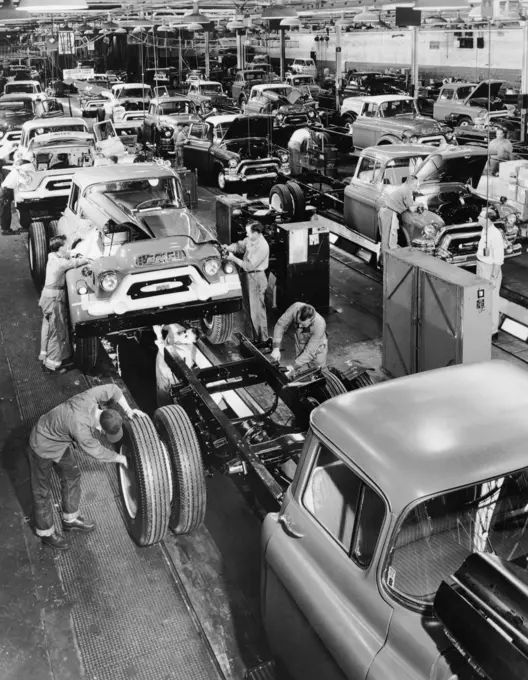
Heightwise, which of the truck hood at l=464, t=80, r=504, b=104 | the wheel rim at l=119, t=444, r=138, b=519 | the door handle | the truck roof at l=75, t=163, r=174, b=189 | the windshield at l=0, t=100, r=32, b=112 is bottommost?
the wheel rim at l=119, t=444, r=138, b=519

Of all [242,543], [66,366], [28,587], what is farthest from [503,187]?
[28,587]

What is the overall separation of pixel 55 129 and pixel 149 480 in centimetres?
1256

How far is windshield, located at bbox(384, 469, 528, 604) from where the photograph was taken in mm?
3354

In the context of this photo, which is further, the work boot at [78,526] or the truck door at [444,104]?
the truck door at [444,104]

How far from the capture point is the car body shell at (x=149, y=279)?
803 centimetres

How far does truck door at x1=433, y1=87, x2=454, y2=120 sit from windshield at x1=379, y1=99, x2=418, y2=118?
3.08 metres

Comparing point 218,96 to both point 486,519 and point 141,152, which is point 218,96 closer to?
point 141,152

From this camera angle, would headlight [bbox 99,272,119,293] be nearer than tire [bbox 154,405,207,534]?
No

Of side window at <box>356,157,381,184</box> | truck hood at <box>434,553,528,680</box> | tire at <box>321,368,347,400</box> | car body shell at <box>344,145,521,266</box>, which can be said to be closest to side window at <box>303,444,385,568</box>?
truck hood at <box>434,553,528,680</box>

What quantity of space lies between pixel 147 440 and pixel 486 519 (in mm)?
2687

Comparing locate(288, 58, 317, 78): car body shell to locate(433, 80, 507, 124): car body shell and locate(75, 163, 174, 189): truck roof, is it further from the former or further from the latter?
locate(75, 163, 174, 189): truck roof

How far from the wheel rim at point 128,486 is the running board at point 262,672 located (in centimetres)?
177

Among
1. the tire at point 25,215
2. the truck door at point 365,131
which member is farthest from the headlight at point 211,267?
the truck door at point 365,131

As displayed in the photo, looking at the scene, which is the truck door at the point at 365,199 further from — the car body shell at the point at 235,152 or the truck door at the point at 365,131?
the truck door at the point at 365,131
